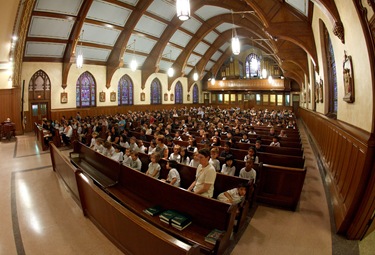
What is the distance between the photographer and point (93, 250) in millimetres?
3297

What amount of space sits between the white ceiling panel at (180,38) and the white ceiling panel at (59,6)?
8.66 metres

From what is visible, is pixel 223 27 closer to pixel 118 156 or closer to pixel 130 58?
pixel 130 58

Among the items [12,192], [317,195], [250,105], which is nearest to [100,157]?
[12,192]

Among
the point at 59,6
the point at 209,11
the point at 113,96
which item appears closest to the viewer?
the point at 59,6

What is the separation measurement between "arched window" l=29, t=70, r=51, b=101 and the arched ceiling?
42.0 inches

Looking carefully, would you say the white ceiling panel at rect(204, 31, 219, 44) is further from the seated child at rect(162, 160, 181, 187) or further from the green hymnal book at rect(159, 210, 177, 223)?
the green hymnal book at rect(159, 210, 177, 223)

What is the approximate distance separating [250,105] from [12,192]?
25.7m

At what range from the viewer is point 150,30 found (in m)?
17.0

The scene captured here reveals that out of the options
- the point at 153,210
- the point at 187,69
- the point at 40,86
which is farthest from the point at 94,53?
the point at 153,210

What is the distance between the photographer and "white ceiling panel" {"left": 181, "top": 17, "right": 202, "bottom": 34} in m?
18.3

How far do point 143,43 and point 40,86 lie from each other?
8151 mm

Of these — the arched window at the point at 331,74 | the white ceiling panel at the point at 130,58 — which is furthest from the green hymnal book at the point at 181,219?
the white ceiling panel at the point at 130,58

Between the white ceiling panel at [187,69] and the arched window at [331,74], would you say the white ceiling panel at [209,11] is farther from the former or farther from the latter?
the arched window at [331,74]

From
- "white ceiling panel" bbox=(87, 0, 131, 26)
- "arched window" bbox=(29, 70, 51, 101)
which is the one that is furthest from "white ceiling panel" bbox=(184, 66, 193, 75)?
"arched window" bbox=(29, 70, 51, 101)
